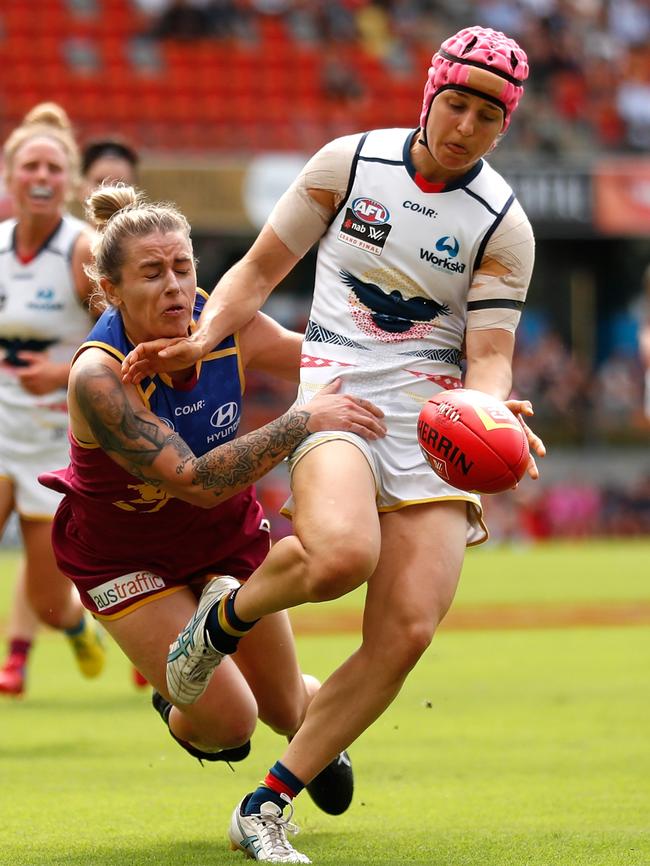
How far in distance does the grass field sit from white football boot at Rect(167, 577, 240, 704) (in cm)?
47

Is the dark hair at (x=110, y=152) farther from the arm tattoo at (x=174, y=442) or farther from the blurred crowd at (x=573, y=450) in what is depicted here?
the blurred crowd at (x=573, y=450)

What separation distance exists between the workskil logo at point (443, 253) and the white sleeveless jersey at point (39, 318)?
120 inches

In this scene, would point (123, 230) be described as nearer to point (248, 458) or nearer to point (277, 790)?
point (248, 458)

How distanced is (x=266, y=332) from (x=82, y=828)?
172 centimetres

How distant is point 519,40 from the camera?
24.3 m

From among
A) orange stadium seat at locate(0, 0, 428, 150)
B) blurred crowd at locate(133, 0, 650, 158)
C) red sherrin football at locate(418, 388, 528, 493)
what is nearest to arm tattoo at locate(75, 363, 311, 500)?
red sherrin football at locate(418, 388, 528, 493)

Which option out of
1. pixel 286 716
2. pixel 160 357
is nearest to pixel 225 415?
pixel 160 357

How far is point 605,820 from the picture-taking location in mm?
4914

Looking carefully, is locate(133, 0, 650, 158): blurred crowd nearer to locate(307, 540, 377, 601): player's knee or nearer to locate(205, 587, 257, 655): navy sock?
locate(205, 587, 257, 655): navy sock

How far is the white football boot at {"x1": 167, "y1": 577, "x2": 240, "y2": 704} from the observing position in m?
4.57

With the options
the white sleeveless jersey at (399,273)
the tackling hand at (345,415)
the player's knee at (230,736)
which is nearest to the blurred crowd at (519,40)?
the white sleeveless jersey at (399,273)

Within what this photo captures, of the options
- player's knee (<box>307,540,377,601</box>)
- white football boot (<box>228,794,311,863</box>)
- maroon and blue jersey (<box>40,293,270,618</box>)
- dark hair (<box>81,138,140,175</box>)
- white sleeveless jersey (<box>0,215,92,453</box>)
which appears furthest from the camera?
dark hair (<box>81,138,140,175</box>)

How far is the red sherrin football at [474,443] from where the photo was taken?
4.35 meters

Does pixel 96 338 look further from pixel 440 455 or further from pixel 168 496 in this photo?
pixel 440 455
